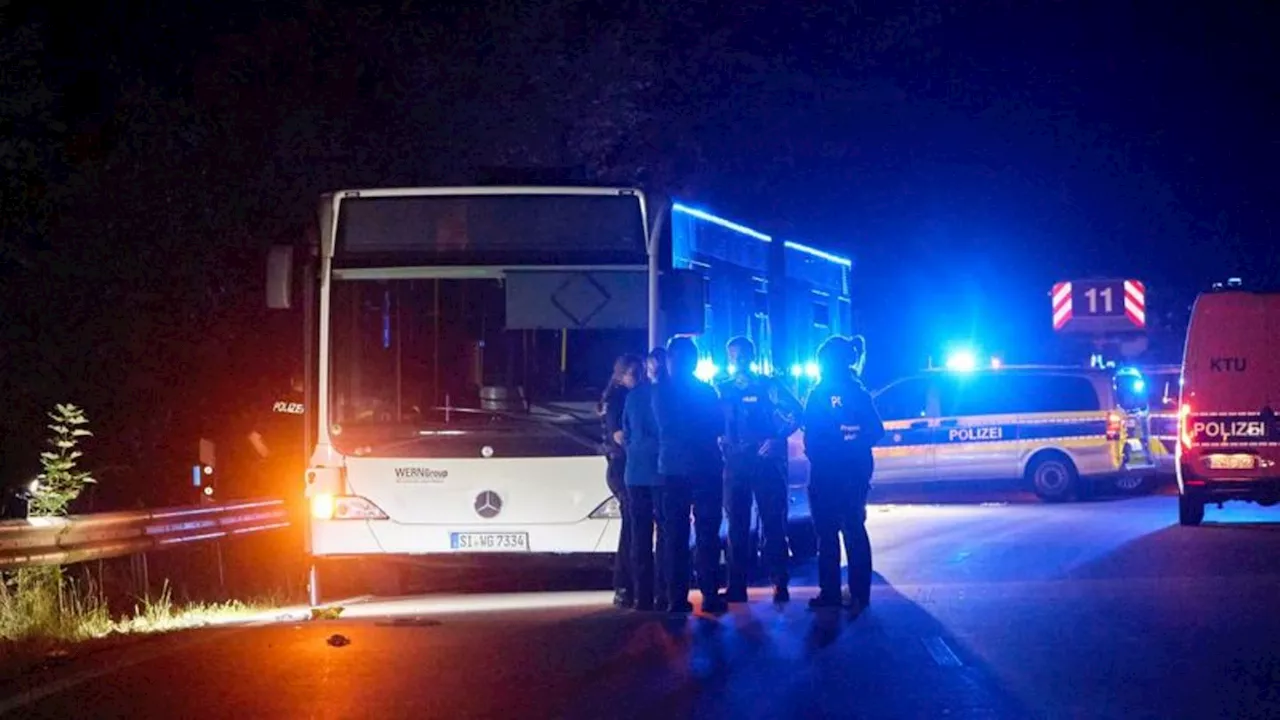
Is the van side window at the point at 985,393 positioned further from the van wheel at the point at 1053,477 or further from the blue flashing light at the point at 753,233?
the blue flashing light at the point at 753,233

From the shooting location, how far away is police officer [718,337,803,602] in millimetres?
15086

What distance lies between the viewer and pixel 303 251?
15273 mm

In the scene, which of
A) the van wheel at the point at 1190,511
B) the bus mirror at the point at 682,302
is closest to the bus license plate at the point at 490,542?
the bus mirror at the point at 682,302

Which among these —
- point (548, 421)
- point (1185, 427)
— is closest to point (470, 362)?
point (548, 421)

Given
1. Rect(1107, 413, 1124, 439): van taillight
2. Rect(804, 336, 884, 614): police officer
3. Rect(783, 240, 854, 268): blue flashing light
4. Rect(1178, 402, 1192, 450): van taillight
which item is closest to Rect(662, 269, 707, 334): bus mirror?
Rect(804, 336, 884, 614): police officer

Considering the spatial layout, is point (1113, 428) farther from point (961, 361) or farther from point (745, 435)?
point (745, 435)

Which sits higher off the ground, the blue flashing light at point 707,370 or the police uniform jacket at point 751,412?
the blue flashing light at point 707,370

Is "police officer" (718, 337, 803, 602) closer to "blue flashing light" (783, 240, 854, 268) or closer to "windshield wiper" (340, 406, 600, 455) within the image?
"windshield wiper" (340, 406, 600, 455)

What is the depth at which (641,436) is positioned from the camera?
557 inches

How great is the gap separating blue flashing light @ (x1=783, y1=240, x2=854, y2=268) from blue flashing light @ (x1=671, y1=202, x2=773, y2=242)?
96 centimetres

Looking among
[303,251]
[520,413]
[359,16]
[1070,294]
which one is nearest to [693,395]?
[520,413]

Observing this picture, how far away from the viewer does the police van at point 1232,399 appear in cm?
2170

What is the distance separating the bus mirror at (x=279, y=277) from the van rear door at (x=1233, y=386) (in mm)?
11005

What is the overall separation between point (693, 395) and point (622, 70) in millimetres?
16020
